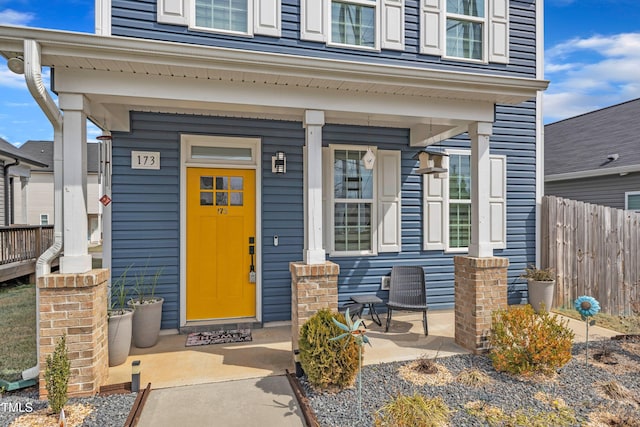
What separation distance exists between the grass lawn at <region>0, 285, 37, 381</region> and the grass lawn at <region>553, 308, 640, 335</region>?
6.71 metres

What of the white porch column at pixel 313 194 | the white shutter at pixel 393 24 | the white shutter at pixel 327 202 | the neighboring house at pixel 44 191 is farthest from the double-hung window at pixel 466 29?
the neighboring house at pixel 44 191

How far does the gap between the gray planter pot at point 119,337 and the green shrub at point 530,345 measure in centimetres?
357

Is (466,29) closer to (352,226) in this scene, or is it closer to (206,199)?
(352,226)

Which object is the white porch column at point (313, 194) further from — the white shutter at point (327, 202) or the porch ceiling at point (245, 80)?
the white shutter at point (327, 202)

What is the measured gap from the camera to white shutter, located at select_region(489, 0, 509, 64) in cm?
550

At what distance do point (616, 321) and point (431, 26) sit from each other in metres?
4.98

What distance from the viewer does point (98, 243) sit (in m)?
20.7

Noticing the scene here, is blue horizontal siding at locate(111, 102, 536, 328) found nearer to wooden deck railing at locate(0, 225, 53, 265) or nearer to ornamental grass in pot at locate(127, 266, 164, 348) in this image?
ornamental grass in pot at locate(127, 266, 164, 348)

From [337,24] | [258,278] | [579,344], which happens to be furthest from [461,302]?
[337,24]

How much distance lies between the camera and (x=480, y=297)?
378 centimetres

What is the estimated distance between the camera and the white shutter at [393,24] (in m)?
5.05

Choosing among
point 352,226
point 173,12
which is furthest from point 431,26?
point 173,12

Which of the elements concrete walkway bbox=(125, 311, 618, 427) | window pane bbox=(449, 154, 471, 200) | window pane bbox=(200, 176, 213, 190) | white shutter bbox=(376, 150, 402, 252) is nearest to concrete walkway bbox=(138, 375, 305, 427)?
concrete walkway bbox=(125, 311, 618, 427)

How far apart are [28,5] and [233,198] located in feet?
21.3
